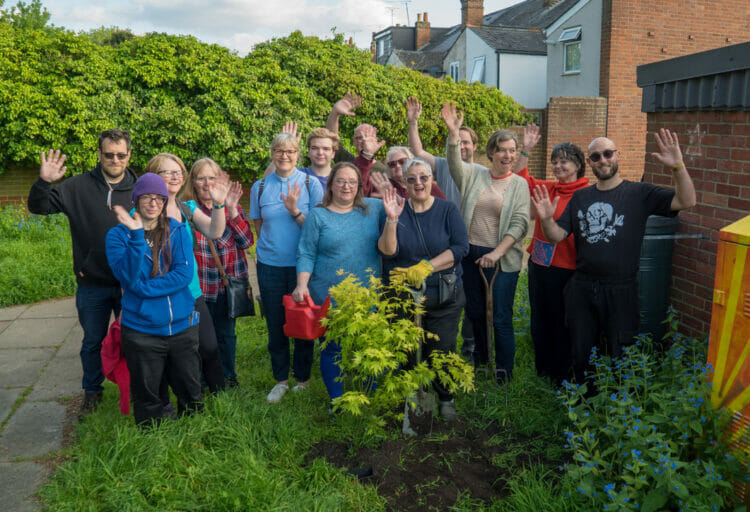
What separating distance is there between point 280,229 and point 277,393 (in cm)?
129

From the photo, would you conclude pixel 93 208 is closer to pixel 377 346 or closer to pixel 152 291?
pixel 152 291

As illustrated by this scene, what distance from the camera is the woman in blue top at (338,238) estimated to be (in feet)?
13.8

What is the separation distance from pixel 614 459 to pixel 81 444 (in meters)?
3.39

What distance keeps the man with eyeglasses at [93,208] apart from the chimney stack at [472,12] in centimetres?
3132

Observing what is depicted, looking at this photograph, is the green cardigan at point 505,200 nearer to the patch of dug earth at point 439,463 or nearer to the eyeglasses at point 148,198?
the patch of dug earth at point 439,463

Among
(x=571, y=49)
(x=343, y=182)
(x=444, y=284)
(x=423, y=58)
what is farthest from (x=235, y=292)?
(x=423, y=58)

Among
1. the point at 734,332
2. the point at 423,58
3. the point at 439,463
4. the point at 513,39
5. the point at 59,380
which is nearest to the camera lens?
the point at 734,332

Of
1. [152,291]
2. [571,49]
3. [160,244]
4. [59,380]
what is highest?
[571,49]

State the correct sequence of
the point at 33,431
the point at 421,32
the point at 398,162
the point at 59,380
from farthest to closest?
the point at 421,32 < the point at 59,380 < the point at 398,162 < the point at 33,431

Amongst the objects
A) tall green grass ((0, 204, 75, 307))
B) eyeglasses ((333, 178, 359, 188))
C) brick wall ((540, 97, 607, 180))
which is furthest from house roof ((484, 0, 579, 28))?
eyeglasses ((333, 178, 359, 188))

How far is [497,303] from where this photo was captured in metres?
4.86

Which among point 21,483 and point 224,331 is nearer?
point 21,483

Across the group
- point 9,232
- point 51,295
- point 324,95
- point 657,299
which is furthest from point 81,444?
point 324,95

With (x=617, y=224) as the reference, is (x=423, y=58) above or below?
above
